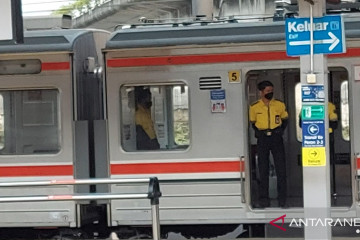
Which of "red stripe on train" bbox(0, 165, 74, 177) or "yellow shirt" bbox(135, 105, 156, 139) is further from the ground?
"yellow shirt" bbox(135, 105, 156, 139)

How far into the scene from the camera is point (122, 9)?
29656 millimetres

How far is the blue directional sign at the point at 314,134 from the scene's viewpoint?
692 centimetres

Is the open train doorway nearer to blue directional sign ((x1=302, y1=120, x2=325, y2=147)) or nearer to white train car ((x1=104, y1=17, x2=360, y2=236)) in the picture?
white train car ((x1=104, y1=17, x2=360, y2=236))

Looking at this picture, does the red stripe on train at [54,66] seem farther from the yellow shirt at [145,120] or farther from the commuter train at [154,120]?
the yellow shirt at [145,120]

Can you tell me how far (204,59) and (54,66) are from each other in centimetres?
203

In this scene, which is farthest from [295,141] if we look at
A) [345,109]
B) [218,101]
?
[218,101]

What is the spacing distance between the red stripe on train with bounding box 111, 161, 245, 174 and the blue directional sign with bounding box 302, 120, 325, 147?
2561 mm

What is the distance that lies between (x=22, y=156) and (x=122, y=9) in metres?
20.3

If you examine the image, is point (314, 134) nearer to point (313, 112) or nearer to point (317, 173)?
point (313, 112)

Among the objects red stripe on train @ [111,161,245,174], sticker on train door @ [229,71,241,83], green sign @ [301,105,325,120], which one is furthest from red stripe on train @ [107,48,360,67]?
green sign @ [301,105,325,120]

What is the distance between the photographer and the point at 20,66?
32.9 ft

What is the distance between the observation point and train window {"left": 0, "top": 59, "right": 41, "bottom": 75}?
32.8ft

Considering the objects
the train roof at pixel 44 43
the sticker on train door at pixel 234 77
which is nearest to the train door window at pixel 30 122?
the train roof at pixel 44 43

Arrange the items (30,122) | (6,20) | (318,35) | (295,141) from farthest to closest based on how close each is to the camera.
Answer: (295,141), (30,122), (6,20), (318,35)
